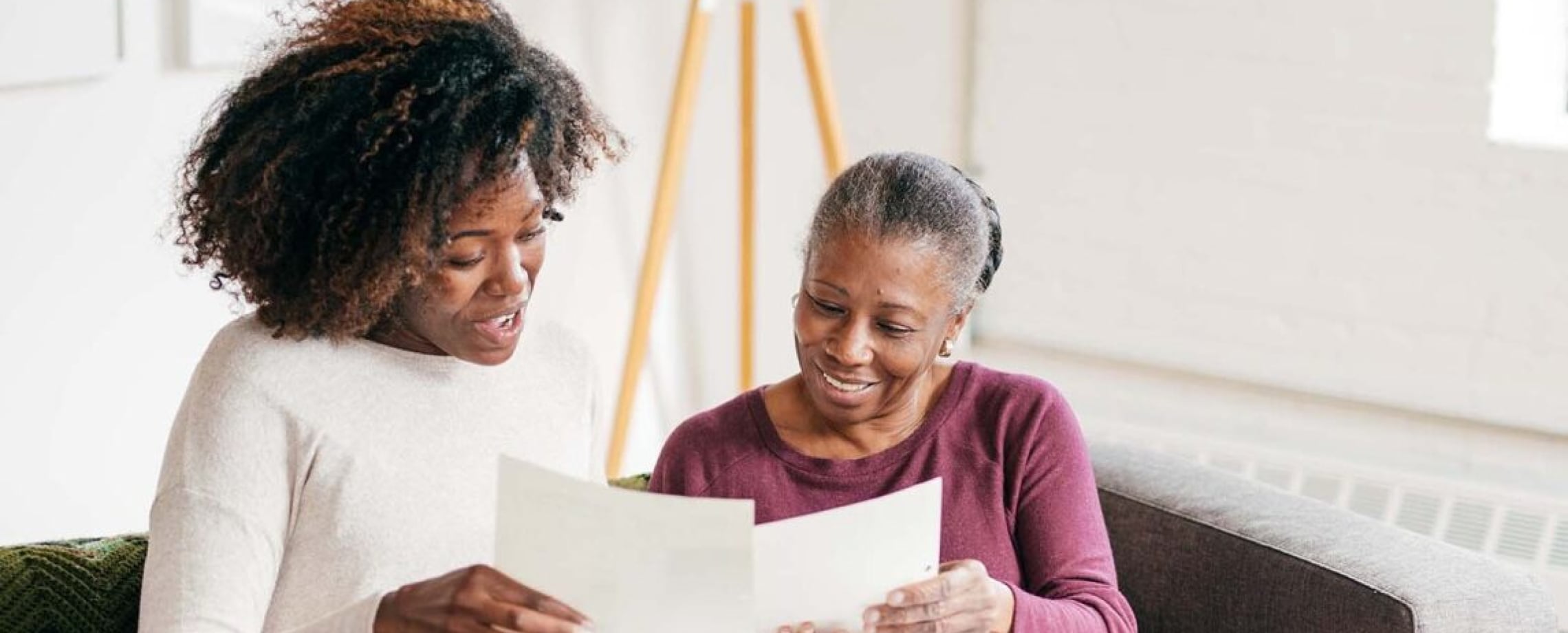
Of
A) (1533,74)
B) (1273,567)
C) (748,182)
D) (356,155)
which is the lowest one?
(1273,567)

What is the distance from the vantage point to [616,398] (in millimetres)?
3443

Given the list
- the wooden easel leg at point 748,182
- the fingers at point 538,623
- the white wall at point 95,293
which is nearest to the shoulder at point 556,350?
the fingers at point 538,623

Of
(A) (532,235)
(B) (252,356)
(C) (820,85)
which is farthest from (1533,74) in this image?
(B) (252,356)

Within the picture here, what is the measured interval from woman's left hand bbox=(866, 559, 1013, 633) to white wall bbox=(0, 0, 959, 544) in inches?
19.5

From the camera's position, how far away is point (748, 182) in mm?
3357

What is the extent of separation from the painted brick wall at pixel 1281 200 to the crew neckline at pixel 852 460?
4.71ft

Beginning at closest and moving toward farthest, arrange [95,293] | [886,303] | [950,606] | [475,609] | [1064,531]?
[475,609] < [950,606] < [886,303] < [1064,531] < [95,293]

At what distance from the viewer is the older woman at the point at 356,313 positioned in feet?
4.98

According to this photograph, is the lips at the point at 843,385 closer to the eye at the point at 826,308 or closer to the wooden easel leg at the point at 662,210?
the eye at the point at 826,308

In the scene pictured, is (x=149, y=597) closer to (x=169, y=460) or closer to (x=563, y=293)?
(x=169, y=460)

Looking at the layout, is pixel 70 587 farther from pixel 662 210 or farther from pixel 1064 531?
pixel 662 210

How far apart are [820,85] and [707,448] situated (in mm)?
1432

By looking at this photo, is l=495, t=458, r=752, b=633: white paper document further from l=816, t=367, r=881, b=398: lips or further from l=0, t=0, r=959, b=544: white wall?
l=0, t=0, r=959, b=544: white wall

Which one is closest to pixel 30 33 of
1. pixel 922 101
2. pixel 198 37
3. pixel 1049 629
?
pixel 198 37
